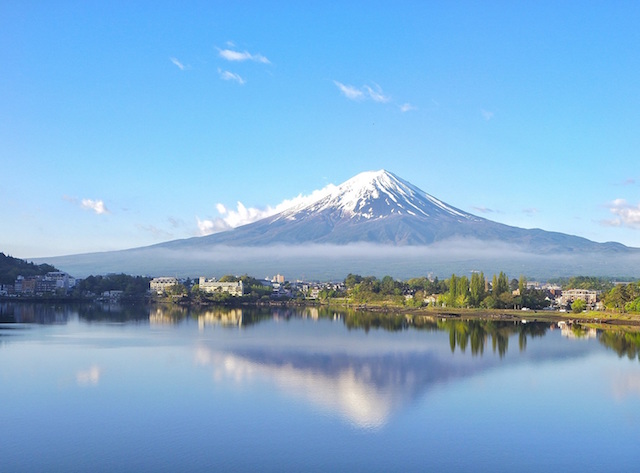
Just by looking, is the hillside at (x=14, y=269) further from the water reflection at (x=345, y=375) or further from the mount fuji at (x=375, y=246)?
the mount fuji at (x=375, y=246)

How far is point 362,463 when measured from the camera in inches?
293

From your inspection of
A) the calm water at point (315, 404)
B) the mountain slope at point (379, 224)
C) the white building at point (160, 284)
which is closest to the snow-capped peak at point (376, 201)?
the mountain slope at point (379, 224)

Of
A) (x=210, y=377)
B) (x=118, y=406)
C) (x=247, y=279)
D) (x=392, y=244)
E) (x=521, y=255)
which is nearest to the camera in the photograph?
(x=118, y=406)

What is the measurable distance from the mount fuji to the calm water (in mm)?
67508

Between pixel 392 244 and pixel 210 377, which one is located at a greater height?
pixel 392 244

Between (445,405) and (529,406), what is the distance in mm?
1392

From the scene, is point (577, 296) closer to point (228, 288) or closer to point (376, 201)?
point (228, 288)

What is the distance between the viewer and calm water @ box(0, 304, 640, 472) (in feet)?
25.3

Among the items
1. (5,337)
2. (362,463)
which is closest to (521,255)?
(5,337)

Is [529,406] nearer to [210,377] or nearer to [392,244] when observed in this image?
[210,377]

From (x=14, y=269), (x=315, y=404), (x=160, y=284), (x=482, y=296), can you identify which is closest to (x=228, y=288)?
(x=160, y=284)

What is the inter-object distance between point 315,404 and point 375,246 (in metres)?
84.1

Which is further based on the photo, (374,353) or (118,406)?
(374,353)

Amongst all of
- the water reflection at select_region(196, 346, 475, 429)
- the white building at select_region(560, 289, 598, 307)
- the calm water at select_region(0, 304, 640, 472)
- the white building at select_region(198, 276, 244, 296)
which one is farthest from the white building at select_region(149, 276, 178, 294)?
the water reflection at select_region(196, 346, 475, 429)
